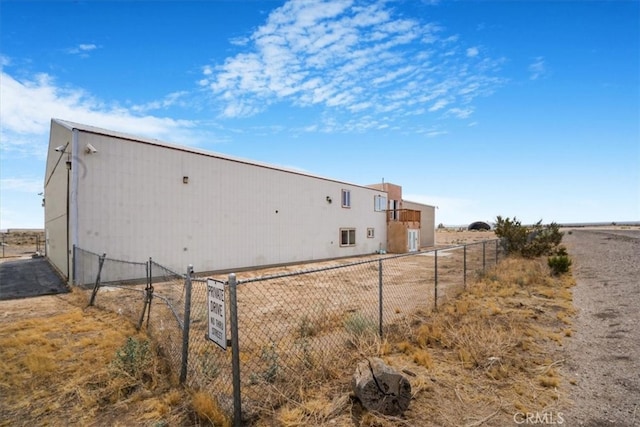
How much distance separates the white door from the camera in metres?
28.5

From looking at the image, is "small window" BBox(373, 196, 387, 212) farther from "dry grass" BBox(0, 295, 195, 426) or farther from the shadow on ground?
"dry grass" BBox(0, 295, 195, 426)

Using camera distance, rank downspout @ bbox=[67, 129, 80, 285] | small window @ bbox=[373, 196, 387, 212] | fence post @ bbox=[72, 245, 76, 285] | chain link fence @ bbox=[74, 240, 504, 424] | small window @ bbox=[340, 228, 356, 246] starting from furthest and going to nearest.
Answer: small window @ bbox=[373, 196, 387, 212] < small window @ bbox=[340, 228, 356, 246] < downspout @ bbox=[67, 129, 80, 285] < fence post @ bbox=[72, 245, 76, 285] < chain link fence @ bbox=[74, 240, 504, 424]

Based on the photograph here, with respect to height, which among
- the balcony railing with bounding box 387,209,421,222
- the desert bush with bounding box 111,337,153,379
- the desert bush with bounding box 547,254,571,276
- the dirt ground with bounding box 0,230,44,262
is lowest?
the dirt ground with bounding box 0,230,44,262

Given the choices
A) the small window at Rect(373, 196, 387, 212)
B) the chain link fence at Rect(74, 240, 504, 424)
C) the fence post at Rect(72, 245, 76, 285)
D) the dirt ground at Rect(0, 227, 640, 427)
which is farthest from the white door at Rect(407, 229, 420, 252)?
the fence post at Rect(72, 245, 76, 285)

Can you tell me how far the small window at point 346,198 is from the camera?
24.3 m

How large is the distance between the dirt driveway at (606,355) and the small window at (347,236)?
15.2m

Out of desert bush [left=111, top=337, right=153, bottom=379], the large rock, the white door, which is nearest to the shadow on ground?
desert bush [left=111, top=337, right=153, bottom=379]

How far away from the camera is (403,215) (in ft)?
93.7

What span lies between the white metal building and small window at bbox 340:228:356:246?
2.52 metres

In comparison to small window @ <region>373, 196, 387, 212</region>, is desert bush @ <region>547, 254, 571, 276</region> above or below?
below

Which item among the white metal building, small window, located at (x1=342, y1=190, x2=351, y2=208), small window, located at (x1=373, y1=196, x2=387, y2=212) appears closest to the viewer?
the white metal building

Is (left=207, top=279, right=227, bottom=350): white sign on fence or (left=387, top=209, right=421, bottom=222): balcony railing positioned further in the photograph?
(left=387, top=209, right=421, bottom=222): balcony railing

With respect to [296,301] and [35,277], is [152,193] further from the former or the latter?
[296,301]

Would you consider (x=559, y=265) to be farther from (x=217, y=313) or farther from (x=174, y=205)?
(x=174, y=205)
